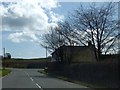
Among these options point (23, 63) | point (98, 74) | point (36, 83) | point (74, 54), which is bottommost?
point (23, 63)

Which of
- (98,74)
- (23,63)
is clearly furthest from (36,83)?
(23,63)

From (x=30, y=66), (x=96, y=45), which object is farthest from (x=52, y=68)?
(x=30, y=66)

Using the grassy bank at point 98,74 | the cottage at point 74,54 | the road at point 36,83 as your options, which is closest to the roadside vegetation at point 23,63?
the cottage at point 74,54

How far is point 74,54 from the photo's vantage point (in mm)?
81062

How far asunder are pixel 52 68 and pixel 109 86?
5094 cm

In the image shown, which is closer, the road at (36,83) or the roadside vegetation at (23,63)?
the road at (36,83)

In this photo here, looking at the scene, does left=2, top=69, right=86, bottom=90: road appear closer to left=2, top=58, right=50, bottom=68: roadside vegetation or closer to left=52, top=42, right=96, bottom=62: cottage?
left=52, top=42, right=96, bottom=62: cottage

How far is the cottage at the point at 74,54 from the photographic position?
7175 centimetres

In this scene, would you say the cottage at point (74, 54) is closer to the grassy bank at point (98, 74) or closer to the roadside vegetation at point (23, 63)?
the grassy bank at point (98, 74)

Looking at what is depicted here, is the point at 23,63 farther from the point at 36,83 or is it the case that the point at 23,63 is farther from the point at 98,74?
the point at 98,74

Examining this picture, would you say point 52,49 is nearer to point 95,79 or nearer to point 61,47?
point 61,47

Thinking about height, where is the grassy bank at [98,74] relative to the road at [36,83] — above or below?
above

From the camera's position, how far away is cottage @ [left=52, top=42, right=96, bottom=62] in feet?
235

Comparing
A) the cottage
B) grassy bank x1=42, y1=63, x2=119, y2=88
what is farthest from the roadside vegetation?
grassy bank x1=42, y1=63, x2=119, y2=88
